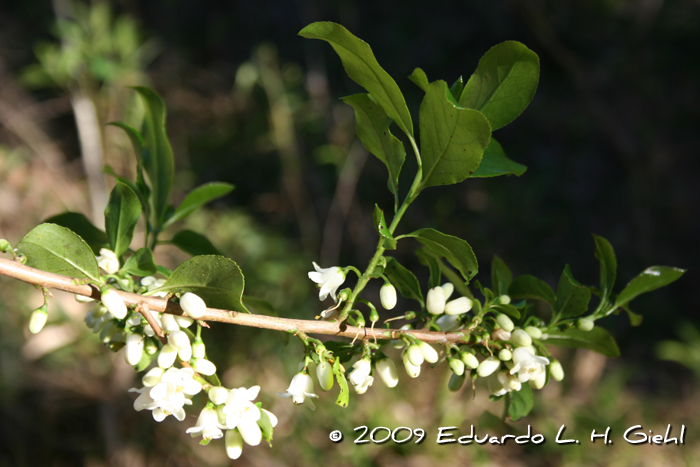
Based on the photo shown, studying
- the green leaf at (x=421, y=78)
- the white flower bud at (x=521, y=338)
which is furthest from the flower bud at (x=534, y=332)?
the green leaf at (x=421, y=78)

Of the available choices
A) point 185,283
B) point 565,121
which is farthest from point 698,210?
point 185,283

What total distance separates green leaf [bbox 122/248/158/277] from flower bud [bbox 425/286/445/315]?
0.36m

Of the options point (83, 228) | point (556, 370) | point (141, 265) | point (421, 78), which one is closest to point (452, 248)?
point (421, 78)

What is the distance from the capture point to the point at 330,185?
11.4ft

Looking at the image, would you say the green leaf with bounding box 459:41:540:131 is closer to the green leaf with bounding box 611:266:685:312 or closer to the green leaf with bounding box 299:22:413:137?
the green leaf with bounding box 299:22:413:137

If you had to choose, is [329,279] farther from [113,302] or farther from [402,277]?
[113,302]

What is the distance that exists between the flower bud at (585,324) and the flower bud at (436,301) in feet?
0.68

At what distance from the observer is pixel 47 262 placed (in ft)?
1.69

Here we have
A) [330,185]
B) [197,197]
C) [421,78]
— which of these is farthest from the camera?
[330,185]

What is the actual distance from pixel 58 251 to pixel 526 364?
22.5 inches

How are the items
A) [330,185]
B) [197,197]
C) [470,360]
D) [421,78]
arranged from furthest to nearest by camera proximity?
[330,185], [197,197], [470,360], [421,78]

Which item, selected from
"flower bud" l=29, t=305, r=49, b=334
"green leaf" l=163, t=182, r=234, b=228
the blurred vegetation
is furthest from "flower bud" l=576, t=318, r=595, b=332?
the blurred vegetation

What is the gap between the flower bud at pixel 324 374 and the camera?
0.55 metres

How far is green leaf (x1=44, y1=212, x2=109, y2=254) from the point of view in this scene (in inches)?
27.7
